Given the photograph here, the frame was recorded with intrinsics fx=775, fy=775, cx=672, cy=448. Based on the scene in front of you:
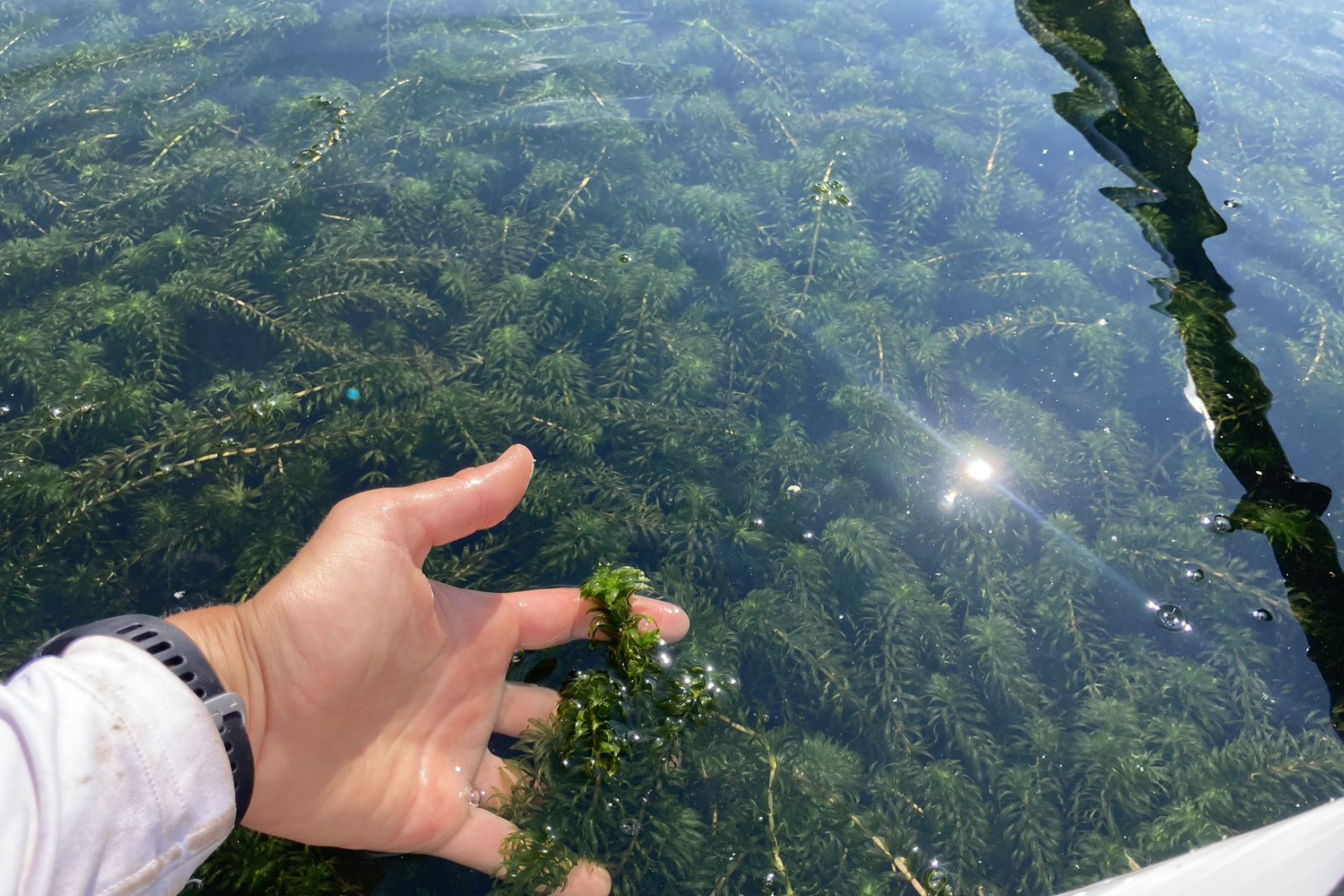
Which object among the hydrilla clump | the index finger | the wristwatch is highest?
the wristwatch

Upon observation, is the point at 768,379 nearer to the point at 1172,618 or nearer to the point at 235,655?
the point at 1172,618

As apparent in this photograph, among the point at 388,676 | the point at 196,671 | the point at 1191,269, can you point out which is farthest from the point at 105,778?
the point at 1191,269

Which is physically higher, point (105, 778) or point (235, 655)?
point (105, 778)

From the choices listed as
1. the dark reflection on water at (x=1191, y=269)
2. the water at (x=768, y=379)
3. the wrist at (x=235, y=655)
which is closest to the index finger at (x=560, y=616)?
the water at (x=768, y=379)

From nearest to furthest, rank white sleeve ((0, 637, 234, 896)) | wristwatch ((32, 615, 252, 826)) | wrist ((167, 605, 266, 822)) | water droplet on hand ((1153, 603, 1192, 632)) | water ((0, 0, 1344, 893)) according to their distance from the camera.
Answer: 1. white sleeve ((0, 637, 234, 896))
2. wristwatch ((32, 615, 252, 826))
3. wrist ((167, 605, 266, 822))
4. water ((0, 0, 1344, 893))
5. water droplet on hand ((1153, 603, 1192, 632))

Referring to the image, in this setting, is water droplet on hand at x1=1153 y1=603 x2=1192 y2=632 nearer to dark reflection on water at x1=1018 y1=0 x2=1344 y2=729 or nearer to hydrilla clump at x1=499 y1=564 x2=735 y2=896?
dark reflection on water at x1=1018 y1=0 x2=1344 y2=729

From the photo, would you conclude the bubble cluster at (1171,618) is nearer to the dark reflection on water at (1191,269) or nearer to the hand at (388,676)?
the dark reflection on water at (1191,269)

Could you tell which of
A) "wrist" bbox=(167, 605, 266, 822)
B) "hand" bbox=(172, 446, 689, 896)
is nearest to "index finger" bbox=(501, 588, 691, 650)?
"hand" bbox=(172, 446, 689, 896)
